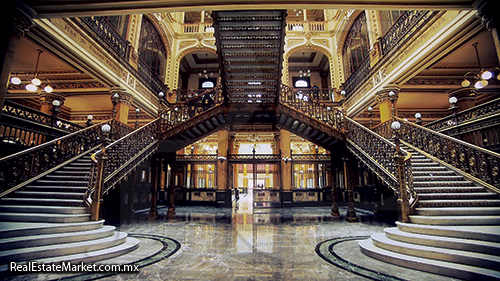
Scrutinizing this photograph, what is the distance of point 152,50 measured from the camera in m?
13.0

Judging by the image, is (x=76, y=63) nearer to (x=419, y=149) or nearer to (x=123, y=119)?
(x=123, y=119)

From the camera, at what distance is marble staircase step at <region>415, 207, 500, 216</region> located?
4145mm

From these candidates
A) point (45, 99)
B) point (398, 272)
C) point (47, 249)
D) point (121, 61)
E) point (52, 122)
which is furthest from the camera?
point (45, 99)

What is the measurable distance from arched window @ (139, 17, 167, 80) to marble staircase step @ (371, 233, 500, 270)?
12408mm

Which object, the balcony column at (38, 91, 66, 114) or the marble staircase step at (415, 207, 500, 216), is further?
the balcony column at (38, 91, 66, 114)

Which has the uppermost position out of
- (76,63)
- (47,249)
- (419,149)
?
(76,63)

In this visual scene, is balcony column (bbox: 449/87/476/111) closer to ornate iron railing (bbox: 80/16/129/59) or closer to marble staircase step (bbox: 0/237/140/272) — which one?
marble staircase step (bbox: 0/237/140/272)

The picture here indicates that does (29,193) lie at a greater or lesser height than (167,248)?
greater

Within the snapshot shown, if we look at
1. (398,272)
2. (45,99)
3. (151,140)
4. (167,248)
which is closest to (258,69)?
(151,140)

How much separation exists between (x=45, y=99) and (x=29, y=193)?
7481 mm

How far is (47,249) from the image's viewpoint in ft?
11.2

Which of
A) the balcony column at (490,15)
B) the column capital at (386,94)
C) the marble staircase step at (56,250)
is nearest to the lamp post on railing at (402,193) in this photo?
the balcony column at (490,15)

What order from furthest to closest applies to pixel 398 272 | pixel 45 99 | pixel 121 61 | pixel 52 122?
pixel 45 99 → pixel 121 61 → pixel 52 122 → pixel 398 272

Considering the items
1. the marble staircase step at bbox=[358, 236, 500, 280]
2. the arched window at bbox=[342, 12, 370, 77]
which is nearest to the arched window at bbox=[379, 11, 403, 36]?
the arched window at bbox=[342, 12, 370, 77]
